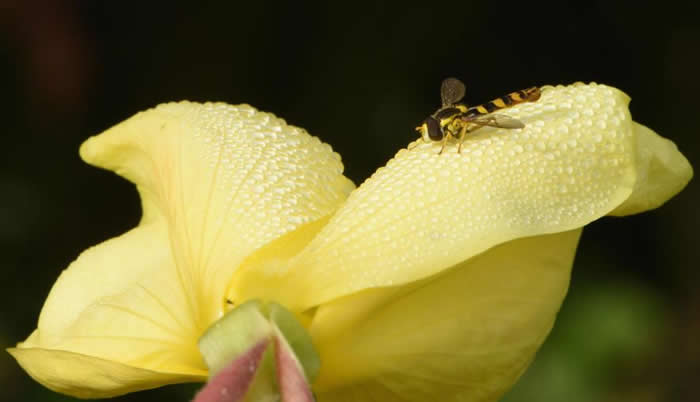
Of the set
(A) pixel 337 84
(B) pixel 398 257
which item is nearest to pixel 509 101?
(B) pixel 398 257

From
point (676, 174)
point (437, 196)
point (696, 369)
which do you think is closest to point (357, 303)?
point (437, 196)

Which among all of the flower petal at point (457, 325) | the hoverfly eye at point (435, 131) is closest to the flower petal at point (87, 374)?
the flower petal at point (457, 325)

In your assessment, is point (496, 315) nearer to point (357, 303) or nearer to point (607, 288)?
point (357, 303)

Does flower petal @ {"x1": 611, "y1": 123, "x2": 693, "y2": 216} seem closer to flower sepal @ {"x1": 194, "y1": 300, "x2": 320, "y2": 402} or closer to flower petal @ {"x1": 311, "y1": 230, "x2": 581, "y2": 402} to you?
flower petal @ {"x1": 311, "y1": 230, "x2": 581, "y2": 402}

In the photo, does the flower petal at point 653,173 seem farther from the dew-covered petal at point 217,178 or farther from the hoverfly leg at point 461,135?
the dew-covered petal at point 217,178

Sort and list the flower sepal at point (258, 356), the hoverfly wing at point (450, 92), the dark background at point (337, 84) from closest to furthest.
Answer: the flower sepal at point (258, 356) → the hoverfly wing at point (450, 92) → the dark background at point (337, 84)

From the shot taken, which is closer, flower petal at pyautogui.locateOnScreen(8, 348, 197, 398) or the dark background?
flower petal at pyautogui.locateOnScreen(8, 348, 197, 398)

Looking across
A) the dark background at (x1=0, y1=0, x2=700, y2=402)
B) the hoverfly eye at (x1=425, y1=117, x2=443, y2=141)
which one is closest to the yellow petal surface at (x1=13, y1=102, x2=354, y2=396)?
the hoverfly eye at (x1=425, y1=117, x2=443, y2=141)
